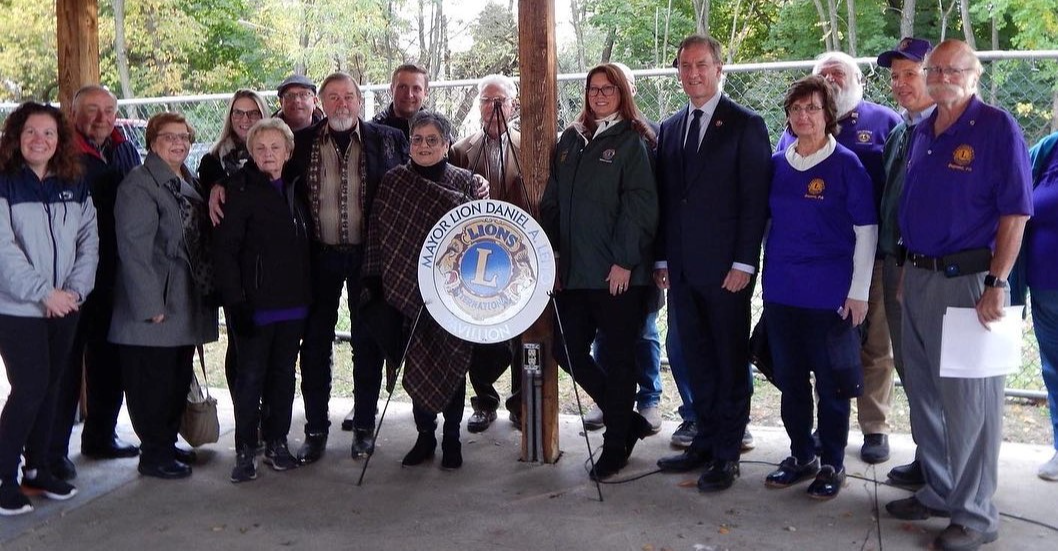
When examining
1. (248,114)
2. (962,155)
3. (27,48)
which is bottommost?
(962,155)

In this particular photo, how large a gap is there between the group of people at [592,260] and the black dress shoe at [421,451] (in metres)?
0.01

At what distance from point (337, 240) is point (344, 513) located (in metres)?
1.30

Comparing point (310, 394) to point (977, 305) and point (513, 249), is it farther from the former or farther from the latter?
point (977, 305)

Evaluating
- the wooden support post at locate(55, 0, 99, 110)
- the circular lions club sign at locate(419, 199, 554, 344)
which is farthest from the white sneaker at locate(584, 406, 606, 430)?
the wooden support post at locate(55, 0, 99, 110)

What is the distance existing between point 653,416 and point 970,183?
220 cm

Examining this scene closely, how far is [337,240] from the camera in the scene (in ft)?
15.3

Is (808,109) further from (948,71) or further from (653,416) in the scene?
(653,416)

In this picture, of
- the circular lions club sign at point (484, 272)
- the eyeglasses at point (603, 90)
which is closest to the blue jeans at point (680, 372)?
the circular lions club sign at point (484, 272)

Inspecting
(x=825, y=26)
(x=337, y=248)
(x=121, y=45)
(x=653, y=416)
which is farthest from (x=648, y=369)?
(x=121, y=45)

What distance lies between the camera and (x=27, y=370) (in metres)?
3.94

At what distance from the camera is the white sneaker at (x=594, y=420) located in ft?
17.1

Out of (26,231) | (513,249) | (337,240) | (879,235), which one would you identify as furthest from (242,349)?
(879,235)

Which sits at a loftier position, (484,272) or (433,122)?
(433,122)

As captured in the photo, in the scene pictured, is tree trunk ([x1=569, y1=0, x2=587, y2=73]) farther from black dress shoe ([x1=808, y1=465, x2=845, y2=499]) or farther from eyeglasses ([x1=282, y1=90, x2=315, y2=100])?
black dress shoe ([x1=808, y1=465, x2=845, y2=499])
